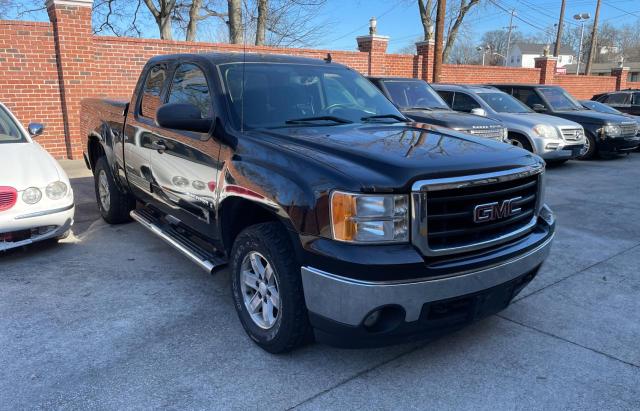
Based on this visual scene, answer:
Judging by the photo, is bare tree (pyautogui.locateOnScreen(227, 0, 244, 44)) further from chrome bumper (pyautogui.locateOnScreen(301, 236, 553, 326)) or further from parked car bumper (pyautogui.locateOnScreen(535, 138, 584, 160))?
chrome bumper (pyautogui.locateOnScreen(301, 236, 553, 326))

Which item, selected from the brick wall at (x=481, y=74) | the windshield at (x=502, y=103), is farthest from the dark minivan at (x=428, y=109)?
the brick wall at (x=481, y=74)

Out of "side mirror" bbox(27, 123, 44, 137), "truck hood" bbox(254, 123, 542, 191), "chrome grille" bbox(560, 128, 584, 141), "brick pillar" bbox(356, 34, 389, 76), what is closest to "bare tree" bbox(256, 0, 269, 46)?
"brick pillar" bbox(356, 34, 389, 76)

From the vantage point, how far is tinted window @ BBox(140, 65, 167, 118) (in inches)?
183

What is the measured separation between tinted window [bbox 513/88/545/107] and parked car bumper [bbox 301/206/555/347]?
36.1 feet

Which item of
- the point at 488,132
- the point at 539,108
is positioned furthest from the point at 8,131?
the point at 539,108

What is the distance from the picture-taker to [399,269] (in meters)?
2.54

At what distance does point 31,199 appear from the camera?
4.72m

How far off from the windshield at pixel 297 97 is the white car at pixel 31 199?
7.48 feet

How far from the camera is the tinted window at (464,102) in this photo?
1095 centimetres

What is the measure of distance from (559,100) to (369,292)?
12184mm

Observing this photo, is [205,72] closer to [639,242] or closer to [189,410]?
[189,410]

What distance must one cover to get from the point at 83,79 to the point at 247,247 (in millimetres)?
8802

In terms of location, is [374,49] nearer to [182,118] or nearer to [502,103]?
[502,103]

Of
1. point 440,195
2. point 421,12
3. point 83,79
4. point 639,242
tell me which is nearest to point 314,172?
point 440,195
